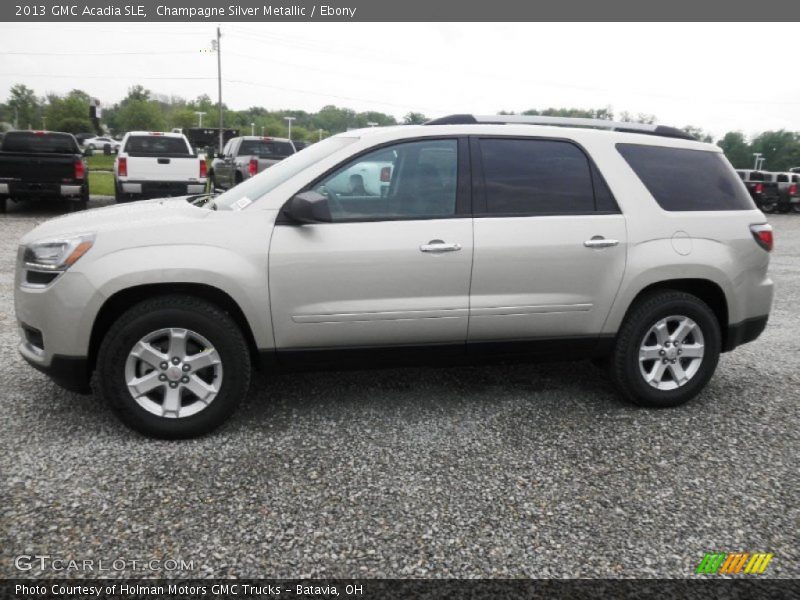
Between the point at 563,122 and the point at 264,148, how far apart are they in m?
14.7

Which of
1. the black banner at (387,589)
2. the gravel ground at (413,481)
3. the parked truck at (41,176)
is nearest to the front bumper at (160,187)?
the parked truck at (41,176)

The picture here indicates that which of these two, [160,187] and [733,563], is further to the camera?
[160,187]

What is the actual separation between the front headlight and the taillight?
4.07 meters

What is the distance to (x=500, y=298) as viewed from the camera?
3971 mm

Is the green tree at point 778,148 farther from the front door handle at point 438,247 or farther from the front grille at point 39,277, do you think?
the front grille at point 39,277

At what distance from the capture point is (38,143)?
14.9 meters

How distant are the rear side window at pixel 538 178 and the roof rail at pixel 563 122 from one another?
0.73 ft

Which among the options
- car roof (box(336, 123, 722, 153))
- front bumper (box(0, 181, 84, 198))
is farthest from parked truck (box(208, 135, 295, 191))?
car roof (box(336, 123, 722, 153))

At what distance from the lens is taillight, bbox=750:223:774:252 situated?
4398 millimetres

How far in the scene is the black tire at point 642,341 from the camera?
424 centimetres

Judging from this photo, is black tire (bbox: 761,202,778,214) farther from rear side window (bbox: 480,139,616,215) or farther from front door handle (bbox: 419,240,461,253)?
front door handle (bbox: 419,240,461,253)

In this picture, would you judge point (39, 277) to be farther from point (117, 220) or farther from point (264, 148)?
point (264, 148)

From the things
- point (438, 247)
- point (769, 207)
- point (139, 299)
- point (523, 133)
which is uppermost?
point (523, 133)

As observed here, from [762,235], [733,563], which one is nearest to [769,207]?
[762,235]
